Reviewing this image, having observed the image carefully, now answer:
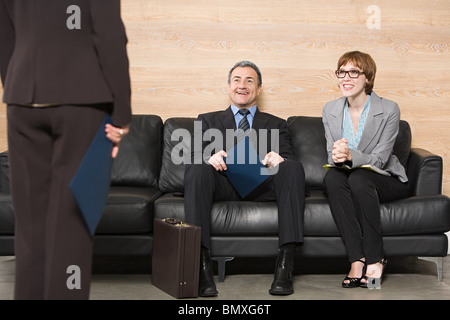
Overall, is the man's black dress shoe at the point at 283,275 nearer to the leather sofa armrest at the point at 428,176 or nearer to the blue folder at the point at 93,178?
the leather sofa armrest at the point at 428,176

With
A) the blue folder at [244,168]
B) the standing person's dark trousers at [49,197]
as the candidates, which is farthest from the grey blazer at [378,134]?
the standing person's dark trousers at [49,197]

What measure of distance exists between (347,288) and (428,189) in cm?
77

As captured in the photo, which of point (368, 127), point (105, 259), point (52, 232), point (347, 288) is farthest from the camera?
point (105, 259)

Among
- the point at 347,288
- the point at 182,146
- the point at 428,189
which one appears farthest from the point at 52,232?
the point at 428,189

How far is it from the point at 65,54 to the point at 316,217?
176cm

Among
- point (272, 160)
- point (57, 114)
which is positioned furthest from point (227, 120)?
point (57, 114)

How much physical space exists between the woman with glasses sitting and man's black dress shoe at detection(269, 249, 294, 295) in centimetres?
30

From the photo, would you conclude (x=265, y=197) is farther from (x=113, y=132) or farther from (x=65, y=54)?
(x=65, y=54)

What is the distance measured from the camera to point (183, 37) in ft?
12.7

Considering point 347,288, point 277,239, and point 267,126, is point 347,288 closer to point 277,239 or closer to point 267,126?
point 277,239

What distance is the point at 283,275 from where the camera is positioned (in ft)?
9.50

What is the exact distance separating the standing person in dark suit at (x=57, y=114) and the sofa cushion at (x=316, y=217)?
1370mm

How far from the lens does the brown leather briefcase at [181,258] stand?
2773 millimetres

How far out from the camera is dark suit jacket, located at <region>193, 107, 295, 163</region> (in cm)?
345
